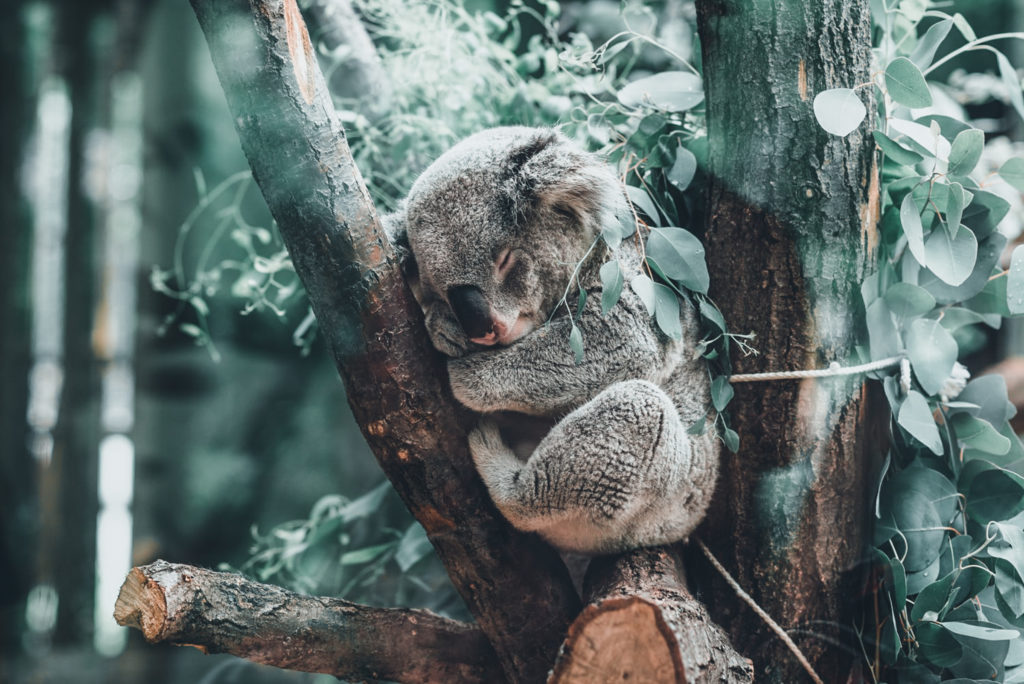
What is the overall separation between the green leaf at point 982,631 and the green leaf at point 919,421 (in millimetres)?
388

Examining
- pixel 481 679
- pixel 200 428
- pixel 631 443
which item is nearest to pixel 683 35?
pixel 631 443

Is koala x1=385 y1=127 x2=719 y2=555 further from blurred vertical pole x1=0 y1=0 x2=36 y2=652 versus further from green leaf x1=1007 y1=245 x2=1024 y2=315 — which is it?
blurred vertical pole x1=0 y1=0 x2=36 y2=652

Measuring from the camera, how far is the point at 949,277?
1626 millimetres

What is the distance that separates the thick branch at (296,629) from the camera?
1.45 m

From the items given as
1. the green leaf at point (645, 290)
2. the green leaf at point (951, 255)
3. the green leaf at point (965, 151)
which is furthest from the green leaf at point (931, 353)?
the green leaf at point (645, 290)

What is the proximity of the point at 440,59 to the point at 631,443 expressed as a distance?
1.72 m

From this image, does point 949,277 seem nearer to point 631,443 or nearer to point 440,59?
point 631,443

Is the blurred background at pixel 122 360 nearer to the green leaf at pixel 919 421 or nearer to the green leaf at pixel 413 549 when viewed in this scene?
the green leaf at pixel 413 549

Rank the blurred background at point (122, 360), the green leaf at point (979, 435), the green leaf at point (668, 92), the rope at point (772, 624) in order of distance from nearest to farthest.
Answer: the rope at point (772, 624) → the green leaf at point (979, 435) → the green leaf at point (668, 92) → the blurred background at point (122, 360)

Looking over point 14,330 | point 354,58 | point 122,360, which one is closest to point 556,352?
point 354,58

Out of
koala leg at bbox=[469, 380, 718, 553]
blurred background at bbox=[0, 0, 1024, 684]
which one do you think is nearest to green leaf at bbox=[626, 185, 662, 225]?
koala leg at bbox=[469, 380, 718, 553]

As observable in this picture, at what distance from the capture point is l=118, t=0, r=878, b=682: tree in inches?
57.0

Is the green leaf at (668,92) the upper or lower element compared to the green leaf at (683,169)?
upper

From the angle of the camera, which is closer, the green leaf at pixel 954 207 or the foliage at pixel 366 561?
the green leaf at pixel 954 207
